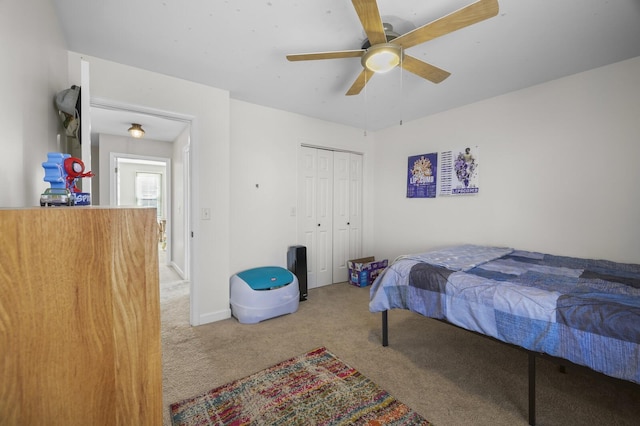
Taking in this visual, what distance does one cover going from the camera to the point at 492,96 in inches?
118

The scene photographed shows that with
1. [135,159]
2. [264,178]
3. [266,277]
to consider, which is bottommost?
[266,277]

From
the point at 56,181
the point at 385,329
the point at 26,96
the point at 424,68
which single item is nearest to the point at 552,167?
the point at 424,68

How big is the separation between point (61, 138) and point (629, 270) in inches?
162

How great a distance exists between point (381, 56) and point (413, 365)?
7.31ft

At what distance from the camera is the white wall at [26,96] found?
37.7 inches

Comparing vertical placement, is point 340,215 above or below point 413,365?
above

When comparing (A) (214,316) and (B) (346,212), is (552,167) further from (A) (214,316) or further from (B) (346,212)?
(A) (214,316)

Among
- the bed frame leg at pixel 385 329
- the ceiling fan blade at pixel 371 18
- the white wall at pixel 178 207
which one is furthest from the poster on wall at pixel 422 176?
the white wall at pixel 178 207

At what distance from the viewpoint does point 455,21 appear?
4.68 feet

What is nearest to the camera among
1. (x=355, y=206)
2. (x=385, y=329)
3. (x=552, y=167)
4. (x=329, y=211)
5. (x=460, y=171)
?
(x=385, y=329)

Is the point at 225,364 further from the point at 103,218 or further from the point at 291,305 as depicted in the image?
the point at 103,218

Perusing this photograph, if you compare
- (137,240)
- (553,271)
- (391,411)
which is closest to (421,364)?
(391,411)

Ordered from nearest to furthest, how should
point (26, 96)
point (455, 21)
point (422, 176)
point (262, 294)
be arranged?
point (26, 96)
point (455, 21)
point (262, 294)
point (422, 176)

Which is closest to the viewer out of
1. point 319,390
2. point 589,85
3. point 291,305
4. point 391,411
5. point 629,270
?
point 391,411
